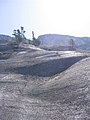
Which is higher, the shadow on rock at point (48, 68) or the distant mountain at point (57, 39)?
the shadow on rock at point (48, 68)

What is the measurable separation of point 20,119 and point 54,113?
2.64 m

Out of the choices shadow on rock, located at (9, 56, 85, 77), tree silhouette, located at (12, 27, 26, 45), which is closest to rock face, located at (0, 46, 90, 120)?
shadow on rock, located at (9, 56, 85, 77)

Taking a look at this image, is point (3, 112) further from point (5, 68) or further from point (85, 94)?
point (5, 68)

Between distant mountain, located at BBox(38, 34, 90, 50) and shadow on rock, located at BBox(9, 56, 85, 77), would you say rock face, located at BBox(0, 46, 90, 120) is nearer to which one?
shadow on rock, located at BBox(9, 56, 85, 77)

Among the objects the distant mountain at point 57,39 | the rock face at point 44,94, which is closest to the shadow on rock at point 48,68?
the rock face at point 44,94

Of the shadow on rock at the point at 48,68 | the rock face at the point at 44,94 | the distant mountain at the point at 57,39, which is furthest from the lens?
the distant mountain at the point at 57,39

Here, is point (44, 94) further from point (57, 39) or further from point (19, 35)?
point (57, 39)

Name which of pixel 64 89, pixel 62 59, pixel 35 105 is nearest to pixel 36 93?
pixel 64 89

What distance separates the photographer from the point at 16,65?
4859cm

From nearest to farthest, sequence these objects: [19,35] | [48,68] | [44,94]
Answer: [44,94], [48,68], [19,35]

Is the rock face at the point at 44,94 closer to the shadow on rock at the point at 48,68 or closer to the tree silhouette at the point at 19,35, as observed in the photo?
the shadow on rock at the point at 48,68

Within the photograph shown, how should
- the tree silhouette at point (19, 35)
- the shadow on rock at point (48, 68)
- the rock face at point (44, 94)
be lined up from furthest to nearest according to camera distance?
the tree silhouette at point (19, 35), the shadow on rock at point (48, 68), the rock face at point (44, 94)

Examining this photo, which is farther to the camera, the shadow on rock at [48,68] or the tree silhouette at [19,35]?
the tree silhouette at [19,35]

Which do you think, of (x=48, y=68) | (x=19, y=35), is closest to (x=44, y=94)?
(x=48, y=68)
